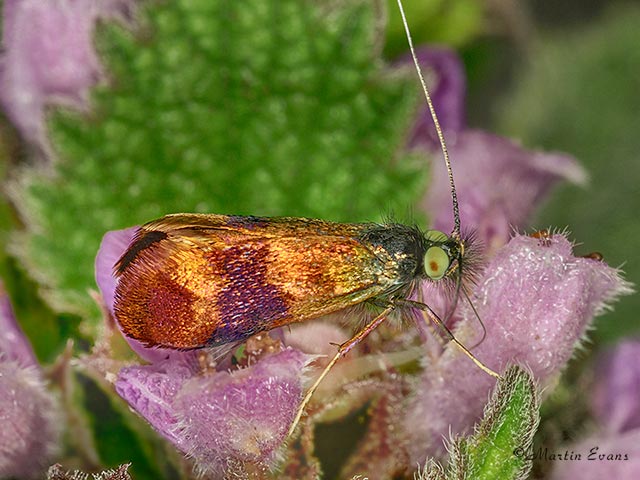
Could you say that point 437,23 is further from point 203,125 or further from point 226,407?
point 226,407

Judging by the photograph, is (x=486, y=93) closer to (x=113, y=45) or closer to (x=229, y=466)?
(x=113, y=45)

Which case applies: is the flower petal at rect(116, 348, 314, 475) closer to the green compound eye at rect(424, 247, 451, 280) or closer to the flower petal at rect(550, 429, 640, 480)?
the green compound eye at rect(424, 247, 451, 280)

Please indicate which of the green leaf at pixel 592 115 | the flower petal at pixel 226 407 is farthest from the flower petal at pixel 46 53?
the green leaf at pixel 592 115

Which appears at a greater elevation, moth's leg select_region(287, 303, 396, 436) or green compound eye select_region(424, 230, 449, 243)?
green compound eye select_region(424, 230, 449, 243)

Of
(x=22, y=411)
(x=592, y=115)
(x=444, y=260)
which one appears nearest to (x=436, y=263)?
(x=444, y=260)

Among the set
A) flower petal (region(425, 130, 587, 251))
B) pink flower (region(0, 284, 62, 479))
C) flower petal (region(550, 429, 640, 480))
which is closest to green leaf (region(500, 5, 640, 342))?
flower petal (region(425, 130, 587, 251))
